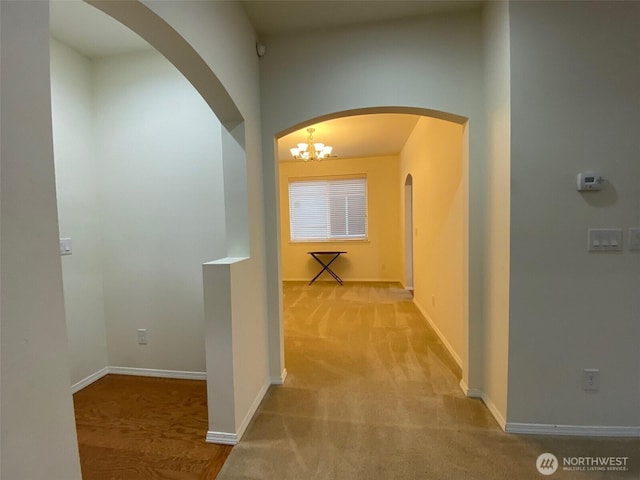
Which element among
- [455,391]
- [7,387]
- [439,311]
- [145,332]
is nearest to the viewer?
[7,387]

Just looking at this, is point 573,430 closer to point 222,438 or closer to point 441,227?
point 441,227

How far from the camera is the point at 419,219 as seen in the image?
4.24m

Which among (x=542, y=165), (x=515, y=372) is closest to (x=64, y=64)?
(x=542, y=165)

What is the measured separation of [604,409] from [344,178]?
17.7ft

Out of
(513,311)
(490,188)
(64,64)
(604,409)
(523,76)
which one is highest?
(64,64)

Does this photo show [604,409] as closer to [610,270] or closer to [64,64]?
[610,270]

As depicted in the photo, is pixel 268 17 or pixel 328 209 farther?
pixel 328 209

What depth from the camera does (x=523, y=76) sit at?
1.64m

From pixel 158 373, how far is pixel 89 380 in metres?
0.54

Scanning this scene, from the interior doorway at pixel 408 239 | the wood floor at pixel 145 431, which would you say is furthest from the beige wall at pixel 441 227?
the wood floor at pixel 145 431

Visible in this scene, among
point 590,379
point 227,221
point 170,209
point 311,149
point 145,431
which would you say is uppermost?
point 311,149

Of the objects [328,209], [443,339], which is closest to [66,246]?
[443,339]

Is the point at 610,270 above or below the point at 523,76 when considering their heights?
below

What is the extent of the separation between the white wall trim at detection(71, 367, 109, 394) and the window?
4.54 metres
